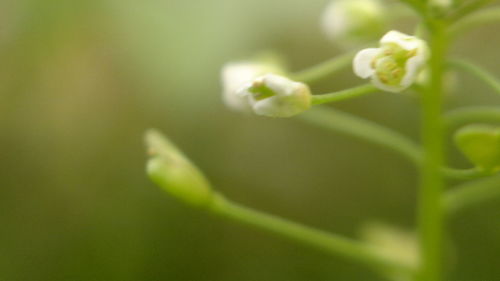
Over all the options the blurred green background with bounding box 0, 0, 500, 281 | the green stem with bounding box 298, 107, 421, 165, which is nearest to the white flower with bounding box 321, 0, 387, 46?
the green stem with bounding box 298, 107, 421, 165

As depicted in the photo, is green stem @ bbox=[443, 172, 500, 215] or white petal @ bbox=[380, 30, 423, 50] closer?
white petal @ bbox=[380, 30, 423, 50]

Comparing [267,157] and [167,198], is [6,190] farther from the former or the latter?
[267,157]

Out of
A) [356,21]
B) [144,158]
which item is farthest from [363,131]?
[144,158]

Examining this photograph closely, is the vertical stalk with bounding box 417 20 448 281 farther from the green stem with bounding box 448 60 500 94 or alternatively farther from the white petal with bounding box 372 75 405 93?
the white petal with bounding box 372 75 405 93

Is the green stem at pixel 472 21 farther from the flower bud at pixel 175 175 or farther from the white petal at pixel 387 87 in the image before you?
the flower bud at pixel 175 175

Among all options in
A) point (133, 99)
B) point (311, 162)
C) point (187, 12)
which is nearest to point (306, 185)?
point (311, 162)

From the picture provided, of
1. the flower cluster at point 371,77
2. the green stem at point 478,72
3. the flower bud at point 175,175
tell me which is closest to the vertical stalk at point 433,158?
the green stem at point 478,72

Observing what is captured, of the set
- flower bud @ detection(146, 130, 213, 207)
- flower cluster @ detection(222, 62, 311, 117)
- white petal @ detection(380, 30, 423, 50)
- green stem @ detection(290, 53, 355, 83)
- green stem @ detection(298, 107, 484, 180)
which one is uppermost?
green stem @ detection(298, 107, 484, 180)

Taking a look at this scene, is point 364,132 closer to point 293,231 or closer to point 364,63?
point 293,231
